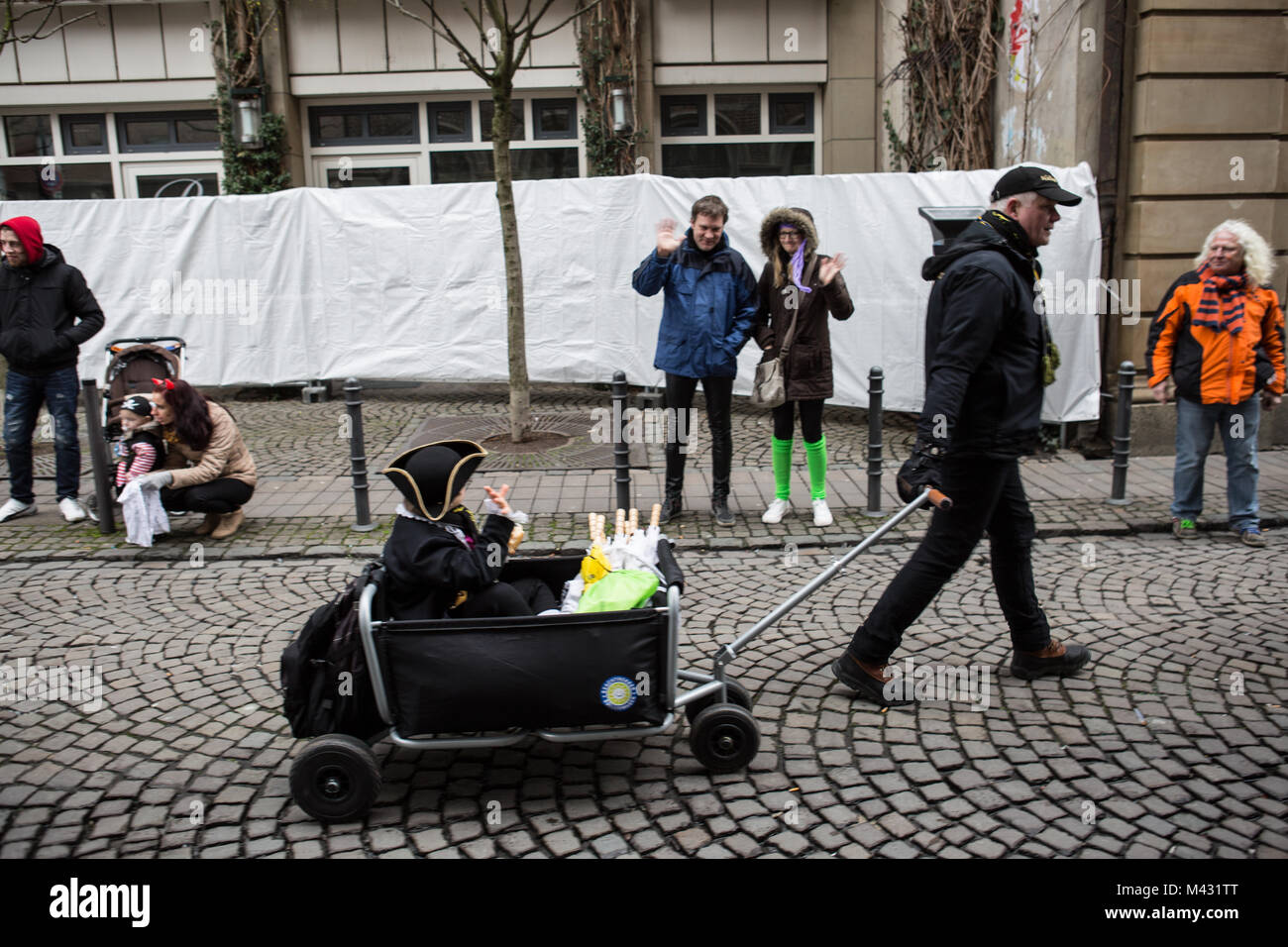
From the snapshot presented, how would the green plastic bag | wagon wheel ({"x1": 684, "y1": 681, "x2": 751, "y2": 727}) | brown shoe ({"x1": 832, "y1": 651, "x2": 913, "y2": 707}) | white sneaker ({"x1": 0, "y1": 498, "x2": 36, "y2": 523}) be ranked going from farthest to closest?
white sneaker ({"x1": 0, "y1": 498, "x2": 36, "y2": 523}) → brown shoe ({"x1": 832, "y1": 651, "x2": 913, "y2": 707}) → wagon wheel ({"x1": 684, "y1": 681, "x2": 751, "y2": 727}) → the green plastic bag

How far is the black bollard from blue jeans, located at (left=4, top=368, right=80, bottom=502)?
366 millimetres

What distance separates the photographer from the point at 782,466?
739 cm

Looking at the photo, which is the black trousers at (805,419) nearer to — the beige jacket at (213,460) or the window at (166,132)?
the beige jacket at (213,460)

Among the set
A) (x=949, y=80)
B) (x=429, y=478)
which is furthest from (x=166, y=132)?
(x=429, y=478)

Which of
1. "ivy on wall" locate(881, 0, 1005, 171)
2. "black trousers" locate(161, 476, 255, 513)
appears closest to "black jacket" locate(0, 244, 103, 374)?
"black trousers" locate(161, 476, 255, 513)

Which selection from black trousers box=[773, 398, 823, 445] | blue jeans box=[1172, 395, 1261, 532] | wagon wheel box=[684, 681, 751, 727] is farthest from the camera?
black trousers box=[773, 398, 823, 445]

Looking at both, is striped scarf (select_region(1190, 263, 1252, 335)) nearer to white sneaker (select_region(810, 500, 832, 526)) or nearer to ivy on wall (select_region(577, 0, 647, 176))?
white sneaker (select_region(810, 500, 832, 526))

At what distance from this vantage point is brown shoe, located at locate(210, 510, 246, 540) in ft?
23.6

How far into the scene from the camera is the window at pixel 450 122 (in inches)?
592

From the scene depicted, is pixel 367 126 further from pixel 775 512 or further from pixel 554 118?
pixel 775 512

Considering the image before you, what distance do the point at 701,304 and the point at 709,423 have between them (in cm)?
85

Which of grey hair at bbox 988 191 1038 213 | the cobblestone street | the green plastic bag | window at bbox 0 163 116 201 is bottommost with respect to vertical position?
the cobblestone street

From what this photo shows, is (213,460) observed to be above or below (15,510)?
above
